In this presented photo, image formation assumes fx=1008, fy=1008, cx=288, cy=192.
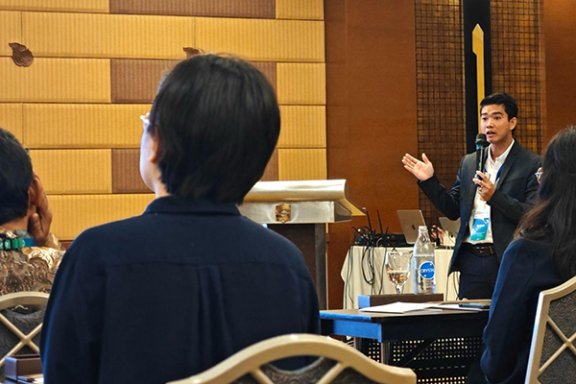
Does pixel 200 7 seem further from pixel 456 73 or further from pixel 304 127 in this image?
pixel 456 73

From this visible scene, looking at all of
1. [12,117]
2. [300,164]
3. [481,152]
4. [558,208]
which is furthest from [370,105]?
[558,208]

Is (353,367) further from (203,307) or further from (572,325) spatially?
(572,325)

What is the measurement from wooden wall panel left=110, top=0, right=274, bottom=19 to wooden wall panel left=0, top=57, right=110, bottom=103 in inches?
17.7

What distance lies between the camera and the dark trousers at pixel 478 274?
480 centimetres

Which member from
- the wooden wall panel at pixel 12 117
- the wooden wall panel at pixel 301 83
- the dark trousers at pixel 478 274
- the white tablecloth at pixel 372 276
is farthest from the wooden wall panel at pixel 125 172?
the dark trousers at pixel 478 274

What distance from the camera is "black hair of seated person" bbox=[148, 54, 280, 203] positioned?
151cm

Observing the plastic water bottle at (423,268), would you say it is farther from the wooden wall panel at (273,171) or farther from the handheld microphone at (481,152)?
the wooden wall panel at (273,171)

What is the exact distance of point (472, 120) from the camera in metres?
7.93

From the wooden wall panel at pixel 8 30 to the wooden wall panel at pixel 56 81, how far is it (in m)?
0.08

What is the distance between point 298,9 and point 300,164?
118 centimetres

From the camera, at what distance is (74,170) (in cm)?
727

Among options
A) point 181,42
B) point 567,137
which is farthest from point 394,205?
point 567,137

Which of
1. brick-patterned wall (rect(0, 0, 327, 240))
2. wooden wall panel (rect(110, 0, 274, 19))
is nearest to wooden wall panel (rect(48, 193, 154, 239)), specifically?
brick-patterned wall (rect(0, 0, 327, 240))

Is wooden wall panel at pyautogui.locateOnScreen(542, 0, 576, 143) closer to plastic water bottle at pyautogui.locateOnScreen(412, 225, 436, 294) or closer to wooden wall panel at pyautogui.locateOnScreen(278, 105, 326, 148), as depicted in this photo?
wooden wall panel at pyautogui.locateOnScreen(278, 105, 326, 148)
